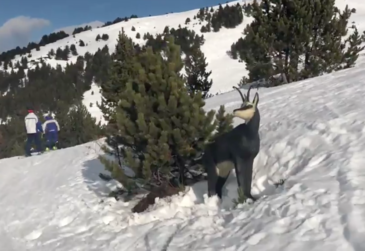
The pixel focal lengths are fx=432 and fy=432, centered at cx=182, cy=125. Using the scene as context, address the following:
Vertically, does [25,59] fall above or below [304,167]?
above

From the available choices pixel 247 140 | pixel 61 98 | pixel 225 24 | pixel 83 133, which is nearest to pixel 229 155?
pixel 247 140

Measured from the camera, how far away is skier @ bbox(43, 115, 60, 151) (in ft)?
50.7

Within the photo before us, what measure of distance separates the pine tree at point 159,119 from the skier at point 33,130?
27.7ft

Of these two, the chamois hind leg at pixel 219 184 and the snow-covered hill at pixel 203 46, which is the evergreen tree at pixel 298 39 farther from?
the snow-covered hill at pixel 203 46

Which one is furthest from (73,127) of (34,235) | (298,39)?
(34,235)

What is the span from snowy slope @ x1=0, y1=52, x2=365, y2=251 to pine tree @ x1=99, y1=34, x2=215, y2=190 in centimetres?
72

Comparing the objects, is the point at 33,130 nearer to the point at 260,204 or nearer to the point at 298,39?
the point at 298,39

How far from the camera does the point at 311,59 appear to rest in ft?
55.5

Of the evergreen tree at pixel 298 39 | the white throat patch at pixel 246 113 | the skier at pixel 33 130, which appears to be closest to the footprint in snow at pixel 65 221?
the white throat patch at pixel 246 113

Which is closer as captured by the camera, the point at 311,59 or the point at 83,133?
the point at 311,59

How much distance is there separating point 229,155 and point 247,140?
0.44m

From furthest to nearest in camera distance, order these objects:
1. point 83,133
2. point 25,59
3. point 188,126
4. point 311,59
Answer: point 25,59
point 83,133
point 311,59
point 188,126

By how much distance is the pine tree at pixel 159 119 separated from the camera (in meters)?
7.15

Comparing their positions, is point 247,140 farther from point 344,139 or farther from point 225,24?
point 225,24
